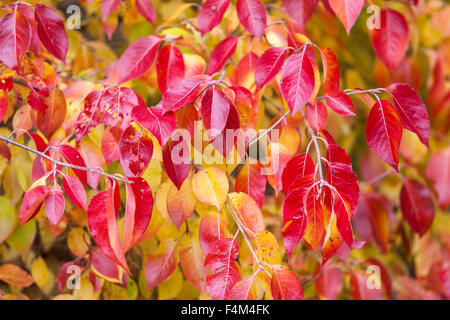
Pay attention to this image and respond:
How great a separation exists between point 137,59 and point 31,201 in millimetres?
288

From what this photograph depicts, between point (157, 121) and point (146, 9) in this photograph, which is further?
point (146, 9)

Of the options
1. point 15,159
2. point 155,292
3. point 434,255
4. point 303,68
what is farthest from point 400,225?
point 15,159

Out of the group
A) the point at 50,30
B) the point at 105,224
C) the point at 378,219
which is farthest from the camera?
the point at 378,219

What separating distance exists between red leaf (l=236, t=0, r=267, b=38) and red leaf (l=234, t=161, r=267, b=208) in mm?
193

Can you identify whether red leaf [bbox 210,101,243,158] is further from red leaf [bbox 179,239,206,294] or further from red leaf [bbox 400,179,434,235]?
red leaf [bbox 400,179,434,235]

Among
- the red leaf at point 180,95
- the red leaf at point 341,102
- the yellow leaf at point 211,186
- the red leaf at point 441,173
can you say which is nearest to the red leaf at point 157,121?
the red leaf at point 180,95

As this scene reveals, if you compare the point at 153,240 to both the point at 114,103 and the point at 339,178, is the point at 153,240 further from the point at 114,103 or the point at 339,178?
the point at 339,178

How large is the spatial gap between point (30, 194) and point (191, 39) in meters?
0.41

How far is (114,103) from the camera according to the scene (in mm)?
591

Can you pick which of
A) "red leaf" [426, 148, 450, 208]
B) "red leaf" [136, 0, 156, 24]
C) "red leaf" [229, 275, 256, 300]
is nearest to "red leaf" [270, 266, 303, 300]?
"red leaf" [229, 275, 256, 300]

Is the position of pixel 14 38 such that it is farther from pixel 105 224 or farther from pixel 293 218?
pixel 293 218

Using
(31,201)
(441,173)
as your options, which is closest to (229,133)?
(31,201)

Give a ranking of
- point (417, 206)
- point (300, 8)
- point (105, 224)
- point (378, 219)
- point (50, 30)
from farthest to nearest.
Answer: point (378, 219), point (417, 206), point (300, 8), point (50, 30), point (105, 224)

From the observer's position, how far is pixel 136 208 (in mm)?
474
